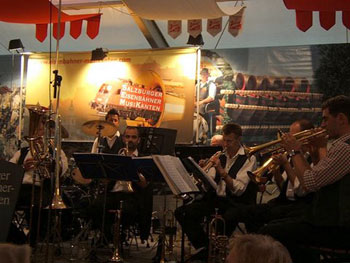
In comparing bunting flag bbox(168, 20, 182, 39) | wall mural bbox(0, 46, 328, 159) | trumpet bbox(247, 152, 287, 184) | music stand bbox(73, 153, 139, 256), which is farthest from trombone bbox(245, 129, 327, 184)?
bunting flag bbox(168, 20, 182, 39)

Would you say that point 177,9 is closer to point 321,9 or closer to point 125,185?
point 321,9

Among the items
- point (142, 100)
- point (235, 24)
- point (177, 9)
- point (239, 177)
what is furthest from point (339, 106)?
point (142, 100)

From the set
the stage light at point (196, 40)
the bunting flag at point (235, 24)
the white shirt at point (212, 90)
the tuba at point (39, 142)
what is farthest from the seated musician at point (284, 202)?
the stage light at point (196, 40)

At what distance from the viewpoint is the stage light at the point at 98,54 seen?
31.6 feet

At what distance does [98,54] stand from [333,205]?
256 inches

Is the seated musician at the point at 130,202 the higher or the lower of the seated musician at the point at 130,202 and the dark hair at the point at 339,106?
the lower

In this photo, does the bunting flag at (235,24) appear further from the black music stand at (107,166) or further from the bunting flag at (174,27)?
the black music stand at (107,166)

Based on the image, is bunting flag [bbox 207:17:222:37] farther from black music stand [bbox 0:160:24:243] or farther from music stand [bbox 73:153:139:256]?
black music stand [bbox 0:160:24:243]

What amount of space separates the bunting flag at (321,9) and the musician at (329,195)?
3.12m

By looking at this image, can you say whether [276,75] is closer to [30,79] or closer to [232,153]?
[232,153]

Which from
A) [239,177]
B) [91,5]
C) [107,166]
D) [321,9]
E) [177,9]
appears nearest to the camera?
[107,166]

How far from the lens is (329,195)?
3.92 m

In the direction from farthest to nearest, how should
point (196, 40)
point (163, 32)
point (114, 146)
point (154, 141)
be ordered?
1. point (163, 32)
2. point (196, 40)
3. point (114, 146)
4. point (154, 141)

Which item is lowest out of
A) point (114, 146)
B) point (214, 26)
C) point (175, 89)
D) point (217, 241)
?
point (217, 241)
